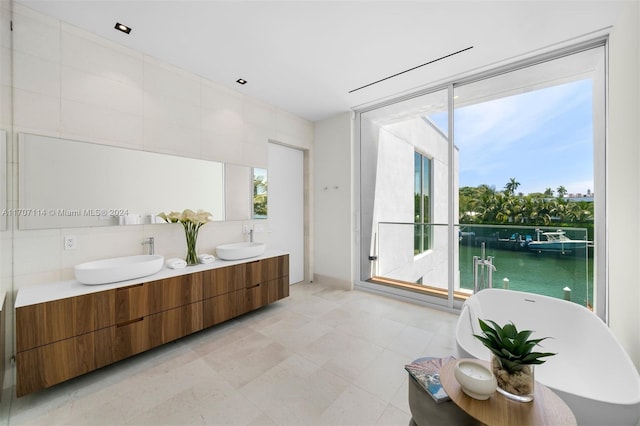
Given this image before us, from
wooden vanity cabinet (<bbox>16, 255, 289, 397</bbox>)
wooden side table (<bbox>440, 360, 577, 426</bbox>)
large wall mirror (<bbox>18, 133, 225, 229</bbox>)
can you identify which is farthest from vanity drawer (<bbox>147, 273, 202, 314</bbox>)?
wooden side table (<bbox>440, 360, 577, 426</bbox>)

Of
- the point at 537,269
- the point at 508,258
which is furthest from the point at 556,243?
the point at 508,258

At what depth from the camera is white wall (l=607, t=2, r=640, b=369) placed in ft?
5.67

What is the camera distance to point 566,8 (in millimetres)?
1969

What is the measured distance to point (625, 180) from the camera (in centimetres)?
191

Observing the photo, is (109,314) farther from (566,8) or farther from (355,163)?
(566,8)

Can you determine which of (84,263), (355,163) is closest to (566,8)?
(355,163)

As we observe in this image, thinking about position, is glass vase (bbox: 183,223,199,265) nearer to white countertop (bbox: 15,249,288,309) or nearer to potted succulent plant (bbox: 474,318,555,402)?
white countertop (bbox: 15,249,288,309)

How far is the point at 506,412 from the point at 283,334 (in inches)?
78.4

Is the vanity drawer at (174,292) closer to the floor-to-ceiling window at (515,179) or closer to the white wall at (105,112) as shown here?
the white wall at (105,112)

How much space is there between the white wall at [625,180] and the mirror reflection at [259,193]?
3575 mm

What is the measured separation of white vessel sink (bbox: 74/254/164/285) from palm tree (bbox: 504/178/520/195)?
148 inches

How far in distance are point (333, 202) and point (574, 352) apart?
310cm

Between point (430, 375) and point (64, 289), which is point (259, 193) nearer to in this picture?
point (64, 289)

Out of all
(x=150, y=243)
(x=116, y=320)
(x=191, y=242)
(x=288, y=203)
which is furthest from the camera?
(x=288, y=203)
